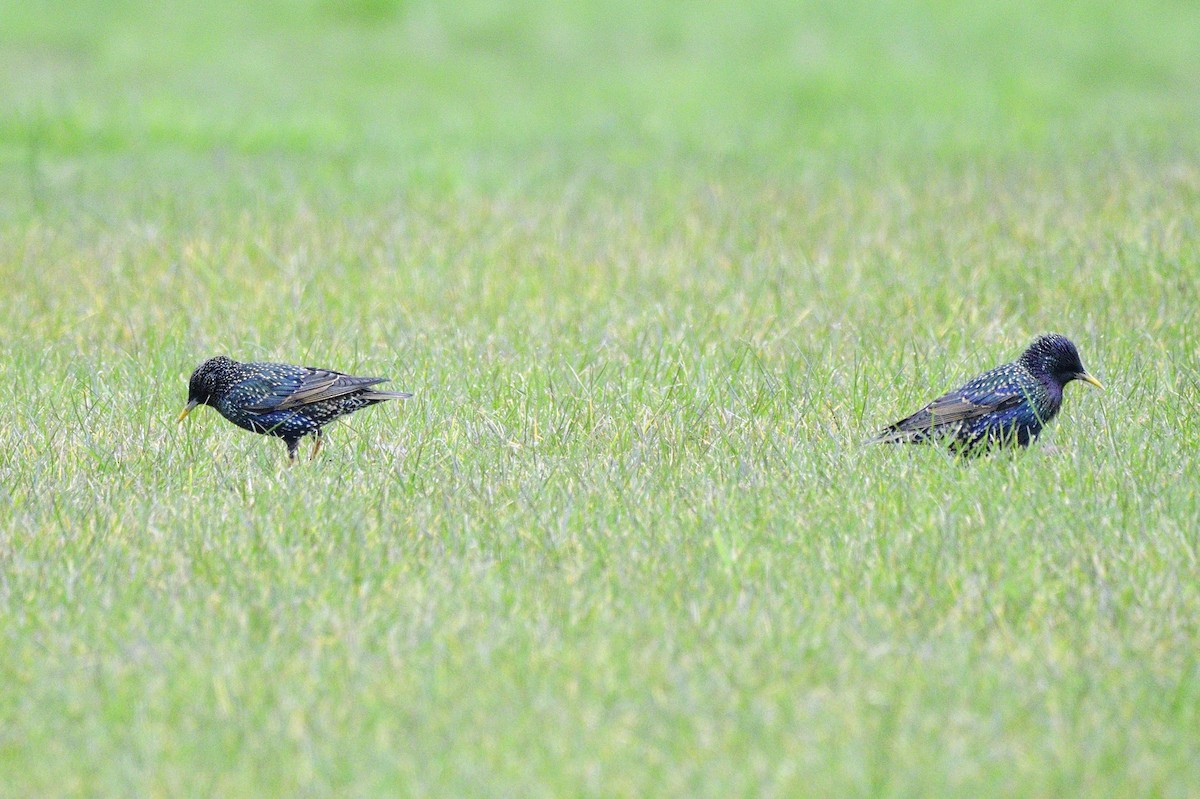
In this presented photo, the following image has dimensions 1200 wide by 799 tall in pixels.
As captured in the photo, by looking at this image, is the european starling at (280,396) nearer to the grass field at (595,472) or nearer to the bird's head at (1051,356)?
the grass field at (595,472)

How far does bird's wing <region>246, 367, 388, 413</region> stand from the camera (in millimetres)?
6656

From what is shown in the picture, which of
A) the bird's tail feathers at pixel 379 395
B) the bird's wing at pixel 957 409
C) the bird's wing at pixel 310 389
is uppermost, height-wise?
the bird's wing at pixel 957 409

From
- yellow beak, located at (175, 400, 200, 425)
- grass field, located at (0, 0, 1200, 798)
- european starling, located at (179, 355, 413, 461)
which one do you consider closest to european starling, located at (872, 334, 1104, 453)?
grass field, located at (0, 0, 1200, 798)

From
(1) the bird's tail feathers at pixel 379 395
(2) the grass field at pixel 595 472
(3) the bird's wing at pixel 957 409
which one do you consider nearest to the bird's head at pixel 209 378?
(2) the grass field at pixel 595 472

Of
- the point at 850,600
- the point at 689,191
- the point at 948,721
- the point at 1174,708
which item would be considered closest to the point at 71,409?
the point at 850,600

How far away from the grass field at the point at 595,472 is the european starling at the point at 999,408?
0.49 feet

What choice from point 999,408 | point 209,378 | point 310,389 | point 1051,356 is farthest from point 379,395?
point 1051,356

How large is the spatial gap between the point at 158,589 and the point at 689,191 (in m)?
7.20

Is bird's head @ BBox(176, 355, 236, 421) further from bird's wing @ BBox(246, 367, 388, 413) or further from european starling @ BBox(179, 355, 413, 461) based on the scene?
bird's wing @ BBox(246, 367, 388, 413)

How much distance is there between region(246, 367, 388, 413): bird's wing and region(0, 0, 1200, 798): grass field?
8.4 inches

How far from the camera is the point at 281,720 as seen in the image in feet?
13.9

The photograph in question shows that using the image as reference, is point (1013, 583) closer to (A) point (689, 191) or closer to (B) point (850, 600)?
(B) point (850, 600)

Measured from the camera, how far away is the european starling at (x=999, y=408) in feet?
20.9

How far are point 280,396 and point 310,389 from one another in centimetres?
14
